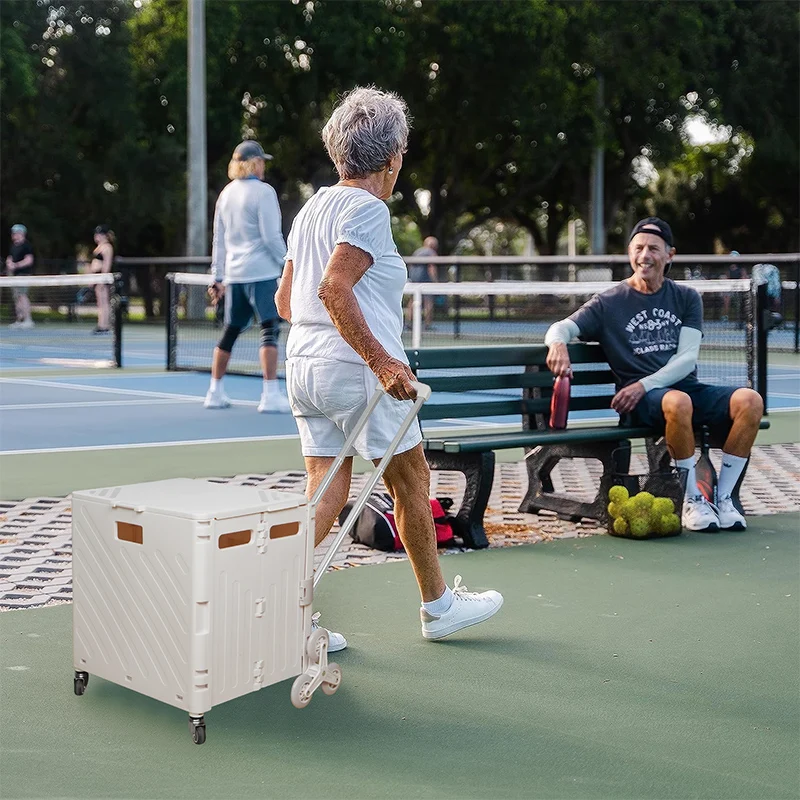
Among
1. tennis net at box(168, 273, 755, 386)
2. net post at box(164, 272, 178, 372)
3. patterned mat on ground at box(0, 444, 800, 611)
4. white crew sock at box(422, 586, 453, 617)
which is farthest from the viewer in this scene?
net post at box(164, 272, 178, 372)

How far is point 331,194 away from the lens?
4.29m

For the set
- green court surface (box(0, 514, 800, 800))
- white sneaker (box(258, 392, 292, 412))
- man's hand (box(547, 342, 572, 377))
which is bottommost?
green court surface (box(0, 514, 800, 800))

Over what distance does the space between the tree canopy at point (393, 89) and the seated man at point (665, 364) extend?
26845 millimetres

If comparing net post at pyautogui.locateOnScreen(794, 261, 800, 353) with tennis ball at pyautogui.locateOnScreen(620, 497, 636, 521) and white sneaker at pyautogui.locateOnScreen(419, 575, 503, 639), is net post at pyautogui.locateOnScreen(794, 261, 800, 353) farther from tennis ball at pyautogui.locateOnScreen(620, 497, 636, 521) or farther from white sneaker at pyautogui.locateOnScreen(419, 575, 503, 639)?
white sneaker at pyautogui.locateOnScreen(419, 575, 503, 639)

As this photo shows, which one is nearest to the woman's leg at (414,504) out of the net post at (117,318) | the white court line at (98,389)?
the white court line at (98,389)

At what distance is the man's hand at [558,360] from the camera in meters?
6.52

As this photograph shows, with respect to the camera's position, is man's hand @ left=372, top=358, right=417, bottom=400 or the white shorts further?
the white shorts

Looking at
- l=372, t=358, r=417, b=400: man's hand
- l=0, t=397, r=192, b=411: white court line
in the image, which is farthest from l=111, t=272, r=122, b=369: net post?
l=372, t=358, r=417, b=400: man's hand

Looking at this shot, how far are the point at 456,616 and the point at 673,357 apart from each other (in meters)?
2.64

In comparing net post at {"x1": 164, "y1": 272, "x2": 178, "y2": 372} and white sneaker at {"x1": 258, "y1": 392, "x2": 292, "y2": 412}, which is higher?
net post at {"x1": 164, "y1": 272, "x2": 178, "y2": 372}

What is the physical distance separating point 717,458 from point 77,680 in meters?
5.90

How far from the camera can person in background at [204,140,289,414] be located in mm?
10930

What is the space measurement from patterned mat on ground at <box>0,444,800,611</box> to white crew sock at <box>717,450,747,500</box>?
1.49ft

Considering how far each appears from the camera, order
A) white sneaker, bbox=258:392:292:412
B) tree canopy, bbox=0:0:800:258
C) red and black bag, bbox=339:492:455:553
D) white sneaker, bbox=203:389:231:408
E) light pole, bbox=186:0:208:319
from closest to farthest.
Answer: red and black bag, bbox=339:492:455:553, white sneaker, bbox=258:392:292:412, white sneaker, bbox=203:389:231:408, light pole, bbox=186:0:208:319, tree canopy, bbox=0:0:800:258
